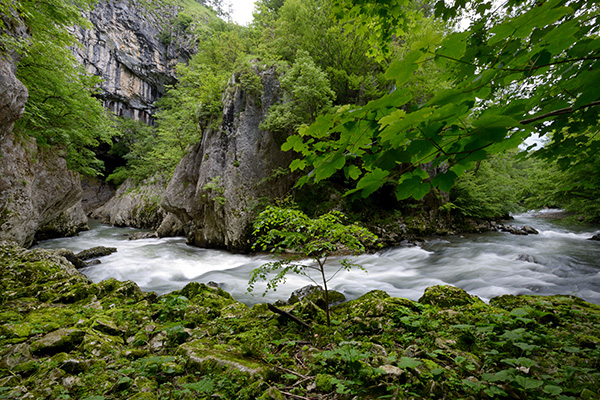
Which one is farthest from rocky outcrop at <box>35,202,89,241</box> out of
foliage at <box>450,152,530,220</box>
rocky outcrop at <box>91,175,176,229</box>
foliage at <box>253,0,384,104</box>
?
foliage at <box>450,152,530,220</box>

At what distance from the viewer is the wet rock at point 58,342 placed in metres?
2.34

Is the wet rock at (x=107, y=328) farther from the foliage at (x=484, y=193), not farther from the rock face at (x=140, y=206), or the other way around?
the rock face at (x=140, y=206)

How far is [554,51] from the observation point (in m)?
0.99

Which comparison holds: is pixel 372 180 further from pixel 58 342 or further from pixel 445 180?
pixel 58 342

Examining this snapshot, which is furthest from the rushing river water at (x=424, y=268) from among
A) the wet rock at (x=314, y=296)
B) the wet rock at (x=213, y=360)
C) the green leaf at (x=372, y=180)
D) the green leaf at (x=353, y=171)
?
the green leaf at (x=372, y=180)

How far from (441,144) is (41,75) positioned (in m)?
11.2

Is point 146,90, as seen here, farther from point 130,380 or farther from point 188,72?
point 130,380

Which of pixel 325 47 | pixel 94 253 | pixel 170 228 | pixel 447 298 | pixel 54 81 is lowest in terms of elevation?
pixel 94 253

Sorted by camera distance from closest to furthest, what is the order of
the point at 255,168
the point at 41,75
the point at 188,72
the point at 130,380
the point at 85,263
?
1. the point at 130,380
2. the point at 41,75
3. the point at 85,263
4. the point at 255,168
5. the point at 188,72

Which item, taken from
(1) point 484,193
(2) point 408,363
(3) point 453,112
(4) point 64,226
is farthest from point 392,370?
(4) point 64,226

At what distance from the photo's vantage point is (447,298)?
10.8 feet

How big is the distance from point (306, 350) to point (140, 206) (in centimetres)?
2099

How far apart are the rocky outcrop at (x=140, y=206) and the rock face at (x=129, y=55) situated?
34.1 feet

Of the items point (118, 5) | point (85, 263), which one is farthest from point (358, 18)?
point (118, 5)
